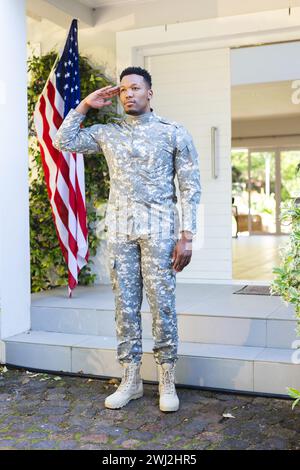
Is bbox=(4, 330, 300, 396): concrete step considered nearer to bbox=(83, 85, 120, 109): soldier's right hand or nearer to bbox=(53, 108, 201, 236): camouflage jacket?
bbox=(53, 108, 201, 236): camouflage jacket

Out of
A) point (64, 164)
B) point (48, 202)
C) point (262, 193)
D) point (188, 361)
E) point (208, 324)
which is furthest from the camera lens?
point (262, 193)

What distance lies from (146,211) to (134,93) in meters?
0.59

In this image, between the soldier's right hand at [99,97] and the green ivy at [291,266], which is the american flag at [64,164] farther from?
the green ivy at [291,266]

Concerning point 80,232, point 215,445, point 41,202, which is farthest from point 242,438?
point 41,202

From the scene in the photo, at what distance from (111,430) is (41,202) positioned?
2.90 metres

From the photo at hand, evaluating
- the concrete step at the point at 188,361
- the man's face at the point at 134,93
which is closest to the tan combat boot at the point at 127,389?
the concrete step at the point at 188,361

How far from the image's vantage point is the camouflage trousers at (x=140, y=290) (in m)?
2.88

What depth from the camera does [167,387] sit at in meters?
2.94

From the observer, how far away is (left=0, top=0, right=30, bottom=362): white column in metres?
→ 3.86

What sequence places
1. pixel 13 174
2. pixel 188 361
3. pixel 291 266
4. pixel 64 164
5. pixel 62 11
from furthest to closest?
1. pixel 62 11
2. pixel 64 164
3. pixel 13 174
4. pixel 188 361
5. pixel 291 266

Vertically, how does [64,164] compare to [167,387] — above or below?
above

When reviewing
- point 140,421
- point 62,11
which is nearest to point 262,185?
point 62,11

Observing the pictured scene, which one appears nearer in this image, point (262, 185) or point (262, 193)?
point (262, 185)

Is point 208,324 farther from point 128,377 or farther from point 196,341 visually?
point 128,377
